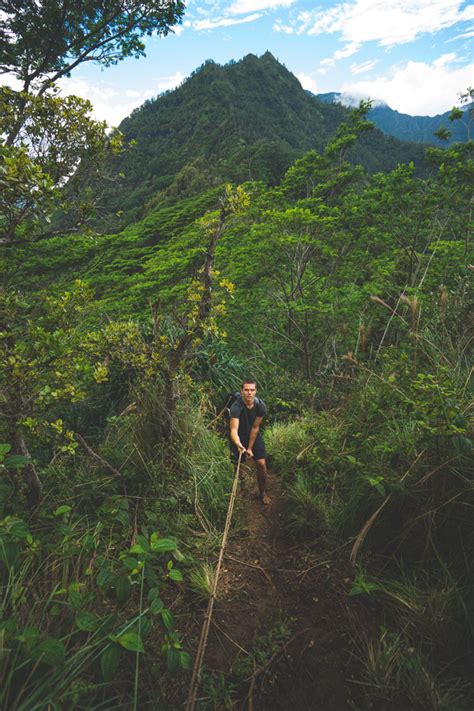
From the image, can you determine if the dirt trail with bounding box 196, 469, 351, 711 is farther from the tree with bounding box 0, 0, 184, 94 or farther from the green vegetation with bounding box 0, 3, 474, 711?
the tree with bounding box 0, 0, 184, 94

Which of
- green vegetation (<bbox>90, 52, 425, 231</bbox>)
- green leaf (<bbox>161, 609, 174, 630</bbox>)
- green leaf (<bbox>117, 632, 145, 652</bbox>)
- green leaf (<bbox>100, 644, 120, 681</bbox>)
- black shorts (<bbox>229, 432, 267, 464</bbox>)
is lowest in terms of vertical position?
black shorts (<bbox>229, 432, 267, 464</bbox>)

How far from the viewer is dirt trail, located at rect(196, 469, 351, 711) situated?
211cm

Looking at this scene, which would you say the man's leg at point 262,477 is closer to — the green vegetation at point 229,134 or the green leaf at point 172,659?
the green leaf at point 172,659

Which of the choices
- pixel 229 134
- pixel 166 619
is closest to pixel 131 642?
pixel 166 619

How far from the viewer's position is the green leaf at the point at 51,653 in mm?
1349

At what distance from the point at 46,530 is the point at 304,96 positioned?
121 meters

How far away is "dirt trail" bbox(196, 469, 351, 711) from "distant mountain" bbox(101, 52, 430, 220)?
35.2 m

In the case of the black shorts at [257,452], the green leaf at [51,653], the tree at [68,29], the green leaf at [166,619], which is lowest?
the black shorts at [257,452]

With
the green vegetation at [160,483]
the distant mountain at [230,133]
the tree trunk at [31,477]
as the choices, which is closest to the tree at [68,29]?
the green vegetation at [160,483]

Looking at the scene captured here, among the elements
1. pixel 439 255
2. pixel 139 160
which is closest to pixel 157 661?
pixel 439 255

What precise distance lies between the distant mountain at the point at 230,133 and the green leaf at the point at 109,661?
36322mm

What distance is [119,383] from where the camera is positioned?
5.25 m

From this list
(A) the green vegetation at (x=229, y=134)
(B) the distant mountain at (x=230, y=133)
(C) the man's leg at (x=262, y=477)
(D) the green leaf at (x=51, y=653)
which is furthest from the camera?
(B) the distant mountain at (x=230, y=133)

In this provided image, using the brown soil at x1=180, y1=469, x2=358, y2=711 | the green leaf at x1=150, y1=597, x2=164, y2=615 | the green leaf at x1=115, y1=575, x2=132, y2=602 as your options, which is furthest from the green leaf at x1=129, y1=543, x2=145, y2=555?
the brown soil at x1=180, y1=469, x2=358, y2=711
